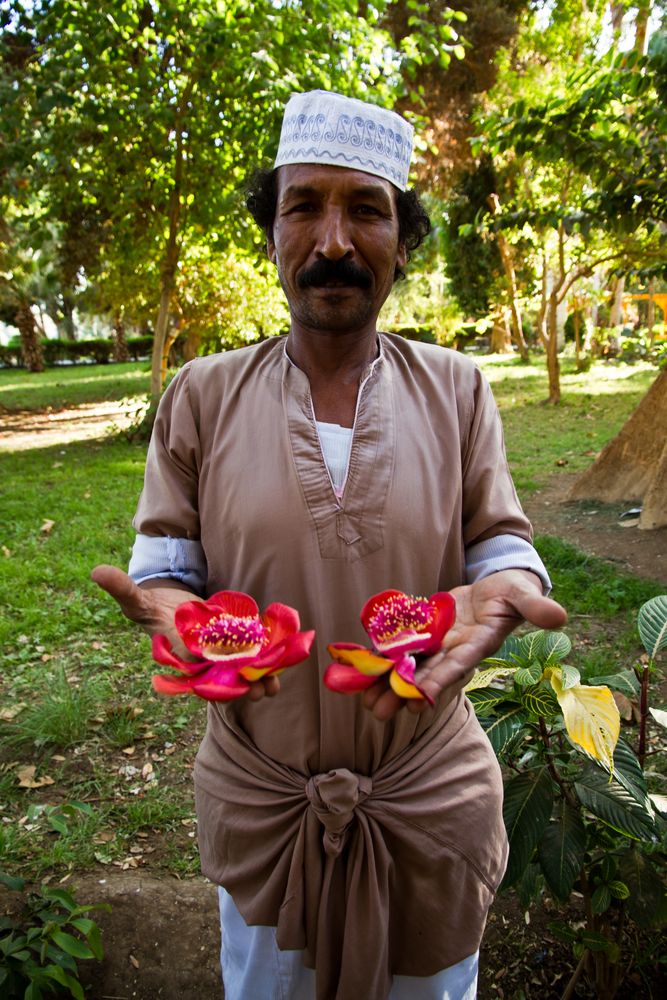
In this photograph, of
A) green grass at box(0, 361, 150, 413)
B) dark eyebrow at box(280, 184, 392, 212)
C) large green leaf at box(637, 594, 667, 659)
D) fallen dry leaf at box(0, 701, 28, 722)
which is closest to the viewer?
dark eyebrow at box(280, 184, 392, 212)

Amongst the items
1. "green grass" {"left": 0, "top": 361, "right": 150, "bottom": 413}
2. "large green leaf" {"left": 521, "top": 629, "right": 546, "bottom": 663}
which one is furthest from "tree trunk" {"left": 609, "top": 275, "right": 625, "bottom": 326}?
"large green leaf" {"left": 521, "top": 629, "right": 546, "bottom": 663}

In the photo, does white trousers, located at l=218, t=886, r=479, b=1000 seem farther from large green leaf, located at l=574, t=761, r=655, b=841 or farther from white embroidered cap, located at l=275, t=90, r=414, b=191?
white embroidered cap, located at l=275, t=90, r=414, b=191

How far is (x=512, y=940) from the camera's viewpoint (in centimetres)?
216

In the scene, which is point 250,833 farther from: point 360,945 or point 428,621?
point 428,621

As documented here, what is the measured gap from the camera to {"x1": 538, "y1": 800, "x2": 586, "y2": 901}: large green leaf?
5.21 ft

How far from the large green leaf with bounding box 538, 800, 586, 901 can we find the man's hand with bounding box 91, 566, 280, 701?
90cm

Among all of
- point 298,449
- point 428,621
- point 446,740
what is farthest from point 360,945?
point 298,449

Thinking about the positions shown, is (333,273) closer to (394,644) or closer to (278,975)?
(394,644)

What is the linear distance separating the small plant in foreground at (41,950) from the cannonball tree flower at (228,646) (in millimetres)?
979

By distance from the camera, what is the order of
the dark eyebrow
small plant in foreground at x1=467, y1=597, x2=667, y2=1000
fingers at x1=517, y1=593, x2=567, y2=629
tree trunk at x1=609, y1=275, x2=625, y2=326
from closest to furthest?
fingers at x1=517, y1=593, x2=567, y2=629 < the dark eyebrow < small plant in foreground at x1=467, y1=597, x2=667, y2=1000 < tree trunk at x1=609, y1=275, x2=625, y2=326

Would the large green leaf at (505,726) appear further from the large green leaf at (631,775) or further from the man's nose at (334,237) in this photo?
the man's nose at (334,237)

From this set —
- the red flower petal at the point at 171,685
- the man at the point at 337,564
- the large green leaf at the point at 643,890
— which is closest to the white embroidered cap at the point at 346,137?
the man at the point at 337,564

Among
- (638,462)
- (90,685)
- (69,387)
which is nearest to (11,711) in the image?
(90,685)

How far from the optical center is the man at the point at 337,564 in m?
1.37
